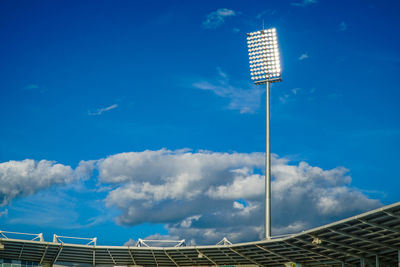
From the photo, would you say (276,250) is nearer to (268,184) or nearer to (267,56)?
(268,184)

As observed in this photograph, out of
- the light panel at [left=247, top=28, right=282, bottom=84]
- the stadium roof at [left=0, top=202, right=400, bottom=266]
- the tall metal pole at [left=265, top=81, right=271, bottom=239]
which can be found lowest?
the stadium roof at [left=0, top=202, right=400, bottom=266]

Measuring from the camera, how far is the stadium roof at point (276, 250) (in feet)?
103

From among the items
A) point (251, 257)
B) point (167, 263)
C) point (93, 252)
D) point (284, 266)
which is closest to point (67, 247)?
point (93, 252)

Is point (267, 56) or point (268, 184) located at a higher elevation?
point (267, 56)

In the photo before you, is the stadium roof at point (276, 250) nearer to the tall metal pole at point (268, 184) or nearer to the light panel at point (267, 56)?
the tall metal pole at point (268, 184)

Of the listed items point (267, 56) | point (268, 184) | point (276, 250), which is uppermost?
point (267, 56)

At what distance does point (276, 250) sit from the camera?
41719mm

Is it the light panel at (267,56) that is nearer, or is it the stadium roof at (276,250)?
the stadium roof at (276,250)

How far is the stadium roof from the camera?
31.4 meters

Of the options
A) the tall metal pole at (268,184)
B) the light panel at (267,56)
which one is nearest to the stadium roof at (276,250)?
the tall metal pole at (268,184)

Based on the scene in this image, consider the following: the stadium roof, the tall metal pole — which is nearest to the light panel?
the tall metal pole

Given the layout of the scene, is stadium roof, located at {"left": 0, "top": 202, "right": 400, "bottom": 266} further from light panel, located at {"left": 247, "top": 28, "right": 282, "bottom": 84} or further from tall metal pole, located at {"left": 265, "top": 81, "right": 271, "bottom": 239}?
light panel, located at {"left": 247, "top": 28, "right": 282, "bottom": 84}

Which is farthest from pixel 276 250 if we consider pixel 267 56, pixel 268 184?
pixel 267 56

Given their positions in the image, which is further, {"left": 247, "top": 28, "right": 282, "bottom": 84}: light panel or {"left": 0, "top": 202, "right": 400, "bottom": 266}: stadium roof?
{"left": 247, "top": 28, "right": 282, "bottom": 84}: light panel
